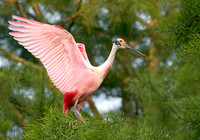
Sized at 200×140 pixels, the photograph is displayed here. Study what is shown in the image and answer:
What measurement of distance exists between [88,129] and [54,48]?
1.84ft

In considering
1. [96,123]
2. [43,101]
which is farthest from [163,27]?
[43,101]

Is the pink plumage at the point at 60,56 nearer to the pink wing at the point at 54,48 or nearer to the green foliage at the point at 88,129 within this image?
the pink wing at the point at 54,48

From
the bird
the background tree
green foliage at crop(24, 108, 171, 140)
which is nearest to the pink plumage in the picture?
the bird

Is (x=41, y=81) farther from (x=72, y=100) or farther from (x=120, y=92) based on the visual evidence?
(x=120, y=92)

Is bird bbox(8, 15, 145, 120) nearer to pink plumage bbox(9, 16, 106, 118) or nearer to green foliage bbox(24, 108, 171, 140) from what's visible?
pink plumage bbox(9, 16, 106, 118)

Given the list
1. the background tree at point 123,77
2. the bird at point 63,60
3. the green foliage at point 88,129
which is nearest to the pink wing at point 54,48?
the bird at point 63,60

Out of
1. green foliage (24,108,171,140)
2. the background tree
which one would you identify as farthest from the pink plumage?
green foliage (24,108,171,140)

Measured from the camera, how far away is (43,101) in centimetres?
210

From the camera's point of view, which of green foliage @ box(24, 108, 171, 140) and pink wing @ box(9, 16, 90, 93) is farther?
pink wing @ box(9, 16, 90, 93)

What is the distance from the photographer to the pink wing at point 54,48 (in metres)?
1.74

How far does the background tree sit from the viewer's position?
143cm

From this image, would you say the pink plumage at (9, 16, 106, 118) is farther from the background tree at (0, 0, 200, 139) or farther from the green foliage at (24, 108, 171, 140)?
the green foliage at (24, 108, 171, 140)

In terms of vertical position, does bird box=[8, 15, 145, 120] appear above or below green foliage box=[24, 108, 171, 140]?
above

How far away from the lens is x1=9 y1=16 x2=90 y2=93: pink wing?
1742 millimetres
